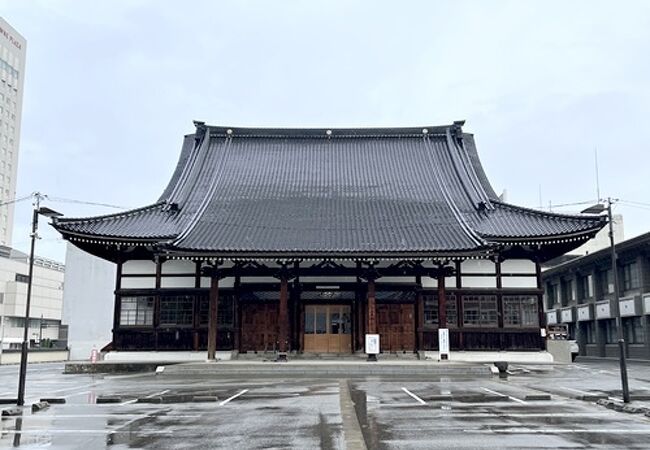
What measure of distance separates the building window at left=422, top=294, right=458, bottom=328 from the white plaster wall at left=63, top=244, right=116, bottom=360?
3047 cm

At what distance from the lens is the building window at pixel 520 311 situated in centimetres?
2547

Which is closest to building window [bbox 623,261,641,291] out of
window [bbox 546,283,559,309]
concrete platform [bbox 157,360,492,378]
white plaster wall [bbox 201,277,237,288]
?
window [bbox 546,283,559,309]

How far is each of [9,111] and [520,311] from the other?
88.6 m

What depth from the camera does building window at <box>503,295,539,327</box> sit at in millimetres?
25469

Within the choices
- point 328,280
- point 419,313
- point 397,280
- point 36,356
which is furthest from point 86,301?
point 419,313

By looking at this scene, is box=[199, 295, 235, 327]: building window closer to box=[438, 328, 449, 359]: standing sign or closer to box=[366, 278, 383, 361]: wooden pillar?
box=[366, 278, 383, 361]: wooden pillar

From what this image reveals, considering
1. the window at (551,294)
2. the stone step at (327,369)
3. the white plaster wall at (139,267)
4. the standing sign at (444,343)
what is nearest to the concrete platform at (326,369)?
the stone step at (327,369)

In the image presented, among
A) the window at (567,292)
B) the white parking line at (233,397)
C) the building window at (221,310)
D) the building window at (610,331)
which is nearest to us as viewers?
the white parking line at (233,397)

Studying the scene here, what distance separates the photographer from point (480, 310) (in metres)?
25.5

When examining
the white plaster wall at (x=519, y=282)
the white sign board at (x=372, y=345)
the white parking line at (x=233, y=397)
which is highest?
the white plaster wall at (x=519, y=282)

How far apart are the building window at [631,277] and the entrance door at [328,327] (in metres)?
18.8

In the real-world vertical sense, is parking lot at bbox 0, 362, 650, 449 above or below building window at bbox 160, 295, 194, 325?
below

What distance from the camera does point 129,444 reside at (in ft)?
29.8

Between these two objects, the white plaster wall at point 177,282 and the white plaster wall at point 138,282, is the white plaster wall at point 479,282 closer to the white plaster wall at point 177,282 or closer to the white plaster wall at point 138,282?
the white plaster wall at point 177,282
